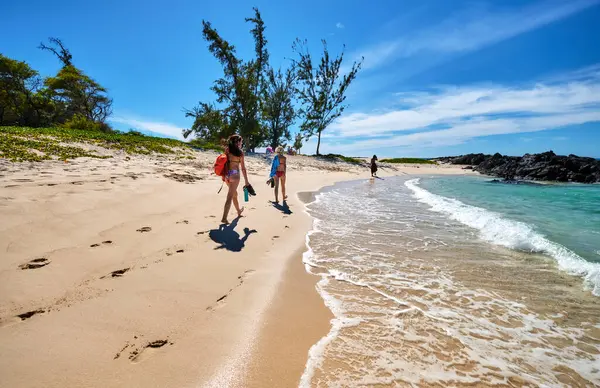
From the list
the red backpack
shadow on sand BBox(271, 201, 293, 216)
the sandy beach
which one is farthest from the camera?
shadow on sand BBox(271, 201, 293, 216)

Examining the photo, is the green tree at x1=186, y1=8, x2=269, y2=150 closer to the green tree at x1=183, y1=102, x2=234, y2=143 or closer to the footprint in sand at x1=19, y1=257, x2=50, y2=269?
the green tree at x1=183, y1=102, x2=234, y2=143

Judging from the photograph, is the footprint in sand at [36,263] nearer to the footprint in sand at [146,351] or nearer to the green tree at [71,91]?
the footprint in sand at [146,351]

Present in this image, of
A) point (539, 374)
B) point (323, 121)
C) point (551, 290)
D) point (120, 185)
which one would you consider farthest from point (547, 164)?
point (120, 185)

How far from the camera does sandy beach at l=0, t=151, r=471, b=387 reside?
207 cm

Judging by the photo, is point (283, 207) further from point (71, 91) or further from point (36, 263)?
point (71, 91)

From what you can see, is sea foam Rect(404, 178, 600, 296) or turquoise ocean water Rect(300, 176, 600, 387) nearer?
turquoise ocean water Rect(300, 176, 600, 387)

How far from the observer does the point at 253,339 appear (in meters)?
2.55

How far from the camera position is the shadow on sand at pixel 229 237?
493cm

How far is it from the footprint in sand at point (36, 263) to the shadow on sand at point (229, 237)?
90.0 inches

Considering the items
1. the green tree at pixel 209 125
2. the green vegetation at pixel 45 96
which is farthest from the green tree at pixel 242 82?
the green vegetation at pixel 45 96

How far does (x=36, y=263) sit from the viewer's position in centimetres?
322

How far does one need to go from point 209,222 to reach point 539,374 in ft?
18.9

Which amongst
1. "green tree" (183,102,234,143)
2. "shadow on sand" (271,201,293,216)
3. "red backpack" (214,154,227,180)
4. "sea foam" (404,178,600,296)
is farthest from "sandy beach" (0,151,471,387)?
"green tree" (183,102,234,143)

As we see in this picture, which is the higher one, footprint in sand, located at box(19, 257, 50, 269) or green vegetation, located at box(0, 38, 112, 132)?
green vegetation, located at box(0, 38, 112, 132)
